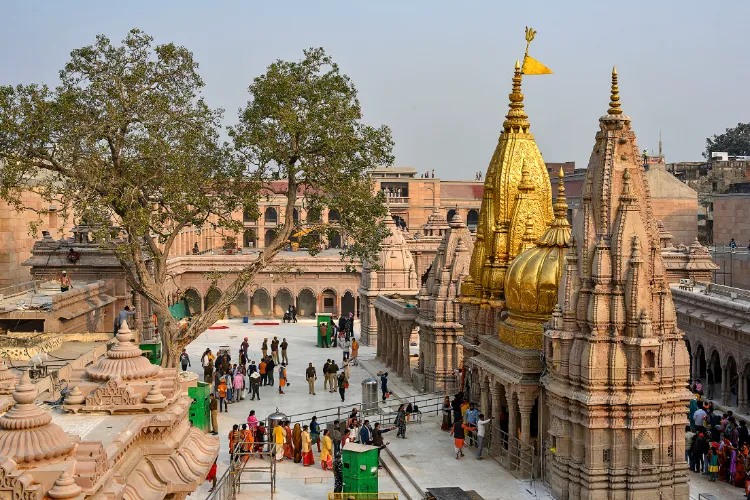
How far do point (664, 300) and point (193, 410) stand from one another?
1209 centimetres

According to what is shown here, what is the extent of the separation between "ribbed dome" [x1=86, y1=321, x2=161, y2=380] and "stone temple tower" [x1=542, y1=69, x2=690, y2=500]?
929 cm

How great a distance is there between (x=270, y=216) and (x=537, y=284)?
67428mm

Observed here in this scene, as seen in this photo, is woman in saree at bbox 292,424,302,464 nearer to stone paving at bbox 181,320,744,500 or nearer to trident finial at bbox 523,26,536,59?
stone paving at bbox 181,320,744,500

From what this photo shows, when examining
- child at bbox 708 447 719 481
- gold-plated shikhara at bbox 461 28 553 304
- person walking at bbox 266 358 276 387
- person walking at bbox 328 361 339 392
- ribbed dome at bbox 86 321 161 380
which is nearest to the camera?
ribbed dome at bbox 86 321 161 380

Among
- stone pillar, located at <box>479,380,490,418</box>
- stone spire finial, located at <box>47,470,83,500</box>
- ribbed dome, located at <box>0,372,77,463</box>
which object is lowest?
stone pillar, located at <box>479,380,490,418</box>

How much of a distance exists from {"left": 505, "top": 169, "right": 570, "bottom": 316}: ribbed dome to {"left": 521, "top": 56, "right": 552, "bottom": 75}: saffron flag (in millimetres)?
7154

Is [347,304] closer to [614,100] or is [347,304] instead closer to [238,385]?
[238,385]

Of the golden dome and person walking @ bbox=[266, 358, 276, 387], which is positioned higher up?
the golden dome

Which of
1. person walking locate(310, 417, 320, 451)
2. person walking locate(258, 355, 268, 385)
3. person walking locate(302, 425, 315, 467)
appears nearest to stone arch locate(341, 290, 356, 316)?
person walking locate(258, 355, 268, 385)

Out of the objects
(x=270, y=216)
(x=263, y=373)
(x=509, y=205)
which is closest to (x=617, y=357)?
(x=509, y=205)

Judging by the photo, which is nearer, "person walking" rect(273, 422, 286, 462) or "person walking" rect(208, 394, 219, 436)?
"person walking" rect(273, 422, 286, 462)

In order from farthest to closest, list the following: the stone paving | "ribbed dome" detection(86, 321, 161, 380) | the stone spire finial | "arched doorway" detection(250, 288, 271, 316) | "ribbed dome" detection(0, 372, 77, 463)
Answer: "arched doorway" detection(250, 288, 271, 316) → the stone paving → "ribbed dome" detection(86, 321, 161, 380) → "ribbed dome" detection(0, 372, 77, 463) → the stone spire finial

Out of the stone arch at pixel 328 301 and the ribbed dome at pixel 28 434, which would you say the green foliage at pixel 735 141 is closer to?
the stone arch at pixel 328 301

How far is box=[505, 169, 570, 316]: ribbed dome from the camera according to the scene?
2441 centimetres
